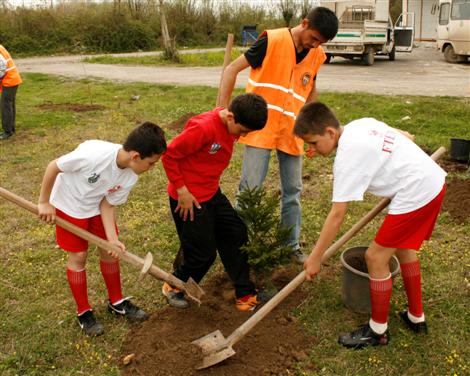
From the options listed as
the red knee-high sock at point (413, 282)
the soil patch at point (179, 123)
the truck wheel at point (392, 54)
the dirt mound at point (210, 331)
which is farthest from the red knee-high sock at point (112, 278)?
the truck wheel at point (392, 54)

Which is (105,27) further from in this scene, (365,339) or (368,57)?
(365,339)

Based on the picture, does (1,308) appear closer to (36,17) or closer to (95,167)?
(95,167)

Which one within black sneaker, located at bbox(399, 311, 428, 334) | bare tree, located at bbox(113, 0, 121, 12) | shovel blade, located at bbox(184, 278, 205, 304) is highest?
bare tree, located at bbox(113, 0, 121, 12)

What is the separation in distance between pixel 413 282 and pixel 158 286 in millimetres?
2068

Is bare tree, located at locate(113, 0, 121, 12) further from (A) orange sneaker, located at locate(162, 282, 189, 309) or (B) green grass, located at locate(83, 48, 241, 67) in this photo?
(A) orange sneaker, located at locate(162, 282, 189, 309)

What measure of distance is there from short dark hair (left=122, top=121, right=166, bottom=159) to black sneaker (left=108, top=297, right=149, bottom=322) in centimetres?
132

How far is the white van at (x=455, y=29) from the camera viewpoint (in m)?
17.2

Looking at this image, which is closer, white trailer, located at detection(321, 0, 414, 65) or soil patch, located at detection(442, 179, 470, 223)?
soil patch, located at detection(442, 179, 470, 223)

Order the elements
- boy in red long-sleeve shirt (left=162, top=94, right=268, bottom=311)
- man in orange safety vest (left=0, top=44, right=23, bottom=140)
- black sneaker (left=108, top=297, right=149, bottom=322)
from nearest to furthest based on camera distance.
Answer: boy in red long-sleeve shirt (left=162, top=94, right=268, bottom=311)
black sneaker (left=108, top=297, right=149, bottom=322)
man in orange safety vest (left=0, top=44, right=23, bottom=140)

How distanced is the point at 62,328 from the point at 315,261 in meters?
1.96

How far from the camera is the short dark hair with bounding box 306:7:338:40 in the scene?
11.8ft

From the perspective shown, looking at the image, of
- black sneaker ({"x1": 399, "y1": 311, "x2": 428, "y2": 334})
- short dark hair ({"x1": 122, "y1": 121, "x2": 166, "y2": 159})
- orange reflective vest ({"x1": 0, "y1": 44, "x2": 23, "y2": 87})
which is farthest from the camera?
orange reflective vest ({"x1": 0, "y1": 44, "x2": 23, "y2": 87})

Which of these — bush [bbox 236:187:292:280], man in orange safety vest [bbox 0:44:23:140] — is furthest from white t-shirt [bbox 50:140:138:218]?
man in orange safety vest [bbox 0:44:23:140]

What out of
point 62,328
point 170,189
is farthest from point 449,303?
point 62,328
